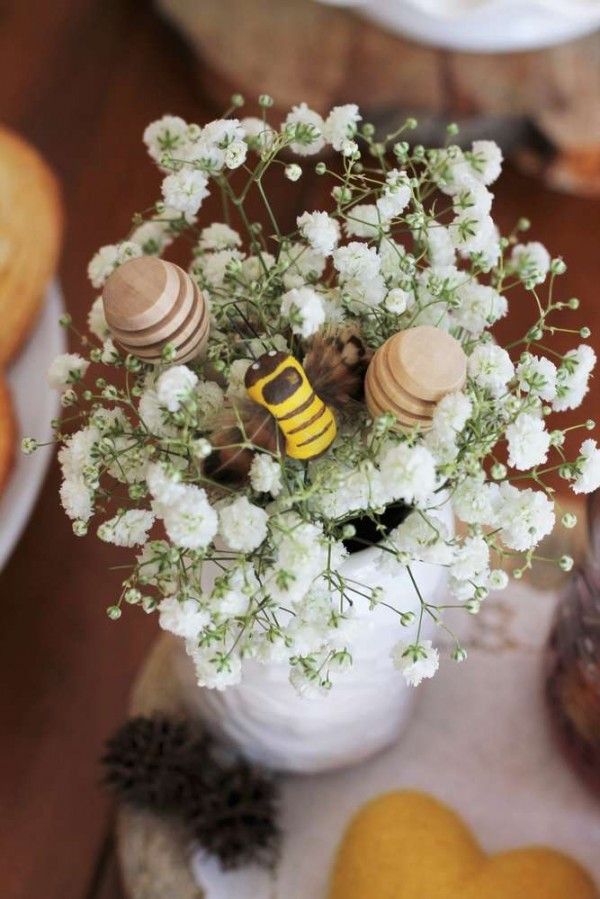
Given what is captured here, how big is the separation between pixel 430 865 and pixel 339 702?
0.08 m

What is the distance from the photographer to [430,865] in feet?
1.41

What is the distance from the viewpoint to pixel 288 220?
69cm

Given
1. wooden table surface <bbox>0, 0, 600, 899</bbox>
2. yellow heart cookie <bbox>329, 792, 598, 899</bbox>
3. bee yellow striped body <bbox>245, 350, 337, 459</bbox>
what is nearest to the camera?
bee yellow striped body <bbox>245, 350, 337, 459</bbox>

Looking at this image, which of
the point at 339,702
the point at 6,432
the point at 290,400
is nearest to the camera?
the point at 290,400

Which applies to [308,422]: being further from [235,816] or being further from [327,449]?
[235,816]

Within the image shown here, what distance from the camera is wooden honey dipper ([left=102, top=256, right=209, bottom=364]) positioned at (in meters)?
0.31

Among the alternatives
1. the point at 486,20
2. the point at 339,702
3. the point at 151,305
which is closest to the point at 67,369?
the point at 151,305

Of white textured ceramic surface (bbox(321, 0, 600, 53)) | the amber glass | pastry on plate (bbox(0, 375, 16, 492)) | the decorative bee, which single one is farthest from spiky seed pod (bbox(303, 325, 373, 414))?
white textured ceramic surface (bbox(321, 0, 600, 53))

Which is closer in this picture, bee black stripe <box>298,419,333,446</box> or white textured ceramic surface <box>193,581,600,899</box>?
bee black stripe <box>298,419,333,446</box>

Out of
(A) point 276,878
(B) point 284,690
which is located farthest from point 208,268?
(A) point 276,878

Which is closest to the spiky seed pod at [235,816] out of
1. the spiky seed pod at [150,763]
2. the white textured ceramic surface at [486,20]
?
the spiky seed pod at [150,763]

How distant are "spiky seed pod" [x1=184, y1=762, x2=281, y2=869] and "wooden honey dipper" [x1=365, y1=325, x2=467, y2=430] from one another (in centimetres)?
24

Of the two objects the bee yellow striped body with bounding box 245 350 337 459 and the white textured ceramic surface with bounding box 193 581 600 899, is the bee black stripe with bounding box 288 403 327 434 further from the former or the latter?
the white textured ceramic surface with bounding box 193 581 600 899

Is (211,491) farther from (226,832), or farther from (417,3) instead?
(417,3)
